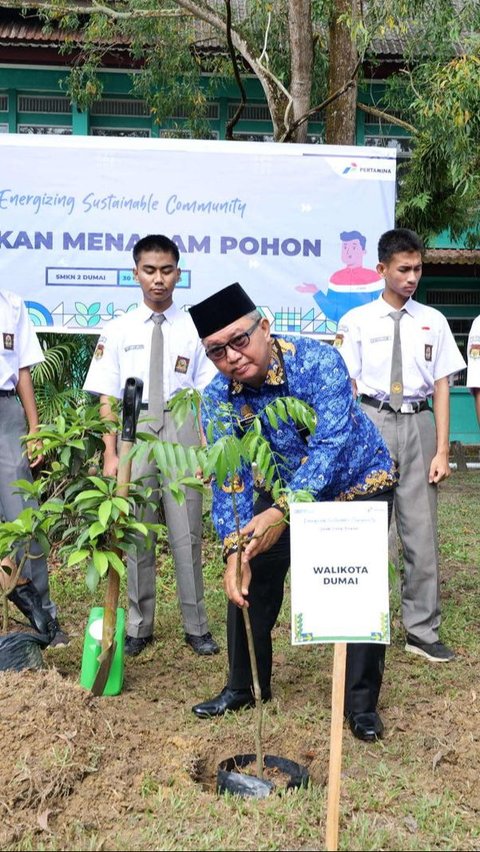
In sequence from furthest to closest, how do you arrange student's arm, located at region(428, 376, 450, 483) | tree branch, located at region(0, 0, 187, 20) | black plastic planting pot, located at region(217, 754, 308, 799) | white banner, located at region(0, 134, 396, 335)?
tree branch, located at region(0, 0, 187, 20)
white banner, located at region(0, 134, 396, 335)
student's arm, located at region(428, 376, 450, 483)
black plastic planting pot, located at region(217, 754, 308, 799)

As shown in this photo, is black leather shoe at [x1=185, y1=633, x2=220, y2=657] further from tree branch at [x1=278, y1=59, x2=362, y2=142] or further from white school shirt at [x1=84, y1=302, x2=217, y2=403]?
tree branch at [x1=278, y1=59, x2=362, y2=142]

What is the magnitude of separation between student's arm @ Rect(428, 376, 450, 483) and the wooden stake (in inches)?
90.0

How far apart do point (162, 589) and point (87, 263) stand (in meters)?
2.31

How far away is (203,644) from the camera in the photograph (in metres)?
4.95

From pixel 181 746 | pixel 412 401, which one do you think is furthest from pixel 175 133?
pixel 181 746

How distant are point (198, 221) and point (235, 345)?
10.9ft

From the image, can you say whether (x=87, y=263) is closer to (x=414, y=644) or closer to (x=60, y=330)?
(x=60, y=330)

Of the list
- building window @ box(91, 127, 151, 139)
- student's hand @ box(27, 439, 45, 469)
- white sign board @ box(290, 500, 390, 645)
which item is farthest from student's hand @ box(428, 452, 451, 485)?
building window @ box(91, 127, 151, 139)

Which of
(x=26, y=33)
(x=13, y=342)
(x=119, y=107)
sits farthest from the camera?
(x=119, y=107)

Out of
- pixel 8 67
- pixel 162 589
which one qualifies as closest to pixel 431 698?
pixel 162 589

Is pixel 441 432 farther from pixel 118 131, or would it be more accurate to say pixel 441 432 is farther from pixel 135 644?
pixel 118 131

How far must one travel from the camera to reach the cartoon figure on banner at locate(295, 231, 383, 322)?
20.8ft

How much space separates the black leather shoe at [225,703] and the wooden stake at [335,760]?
52.1 inches

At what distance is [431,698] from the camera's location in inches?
173
